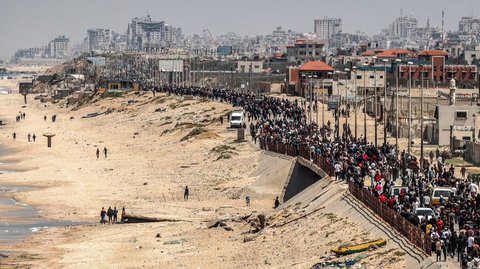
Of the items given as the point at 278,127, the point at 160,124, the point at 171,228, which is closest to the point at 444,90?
the point at 160,124

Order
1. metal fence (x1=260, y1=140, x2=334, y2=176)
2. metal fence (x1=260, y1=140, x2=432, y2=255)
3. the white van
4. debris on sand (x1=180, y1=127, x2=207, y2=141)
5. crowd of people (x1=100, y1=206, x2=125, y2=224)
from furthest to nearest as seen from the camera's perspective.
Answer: debris on sand (x1=180, y1=127, x2=207, y2=141) → the white van → crowd of people (x1=100, y1=206, x2=125, y2=224) → metal fence (x1=260, y1=140, x2=334, y2=176) → metal fence (x1=260, y1=140, x2=432, y2=255)

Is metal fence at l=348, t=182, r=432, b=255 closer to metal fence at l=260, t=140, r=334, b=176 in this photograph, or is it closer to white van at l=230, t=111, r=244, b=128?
metal fence at l=260, t=140, r=334, b=176

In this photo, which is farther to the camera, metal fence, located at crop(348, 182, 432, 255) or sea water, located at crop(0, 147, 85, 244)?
sea water, located at crop(0, 147, 85, 244)

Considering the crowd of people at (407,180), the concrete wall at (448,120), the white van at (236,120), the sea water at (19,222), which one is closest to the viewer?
the crowd of people at (407,180)

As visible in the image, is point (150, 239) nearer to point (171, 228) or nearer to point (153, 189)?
point (171, 228)

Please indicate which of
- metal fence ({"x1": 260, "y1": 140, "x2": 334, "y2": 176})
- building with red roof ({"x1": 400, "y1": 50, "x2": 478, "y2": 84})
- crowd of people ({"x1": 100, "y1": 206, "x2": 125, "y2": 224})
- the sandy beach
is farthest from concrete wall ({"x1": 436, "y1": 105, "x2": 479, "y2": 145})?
building with red roof ({"x1": 400, "y1": 50, "x2": 478, "y2": 84})

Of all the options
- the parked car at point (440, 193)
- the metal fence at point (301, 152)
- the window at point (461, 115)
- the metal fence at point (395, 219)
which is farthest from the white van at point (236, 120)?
the parked car at point (440, 193)

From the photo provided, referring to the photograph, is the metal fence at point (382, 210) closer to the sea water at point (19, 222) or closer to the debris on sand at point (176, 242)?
the debris on sand at point (176, 242)
